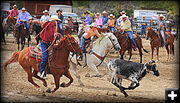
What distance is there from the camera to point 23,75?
10906 mm

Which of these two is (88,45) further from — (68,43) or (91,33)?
(68,43)

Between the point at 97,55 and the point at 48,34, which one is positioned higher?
the point at 48,34

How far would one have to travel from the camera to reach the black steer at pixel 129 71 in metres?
8.40

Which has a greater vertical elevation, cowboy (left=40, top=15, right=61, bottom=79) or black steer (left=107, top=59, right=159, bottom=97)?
cowboy (left=40, top=15, right=61, bottom=79)

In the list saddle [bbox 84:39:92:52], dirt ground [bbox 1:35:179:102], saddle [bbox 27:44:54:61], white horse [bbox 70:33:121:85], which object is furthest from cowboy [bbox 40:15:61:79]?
saddle [bbox 84:39:92:52]

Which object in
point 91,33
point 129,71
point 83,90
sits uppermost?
point 91,33

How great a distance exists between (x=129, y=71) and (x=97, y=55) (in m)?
1.86

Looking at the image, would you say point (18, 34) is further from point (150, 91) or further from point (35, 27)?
point (150, 91)

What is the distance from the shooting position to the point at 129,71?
Answer: 27.8 feet

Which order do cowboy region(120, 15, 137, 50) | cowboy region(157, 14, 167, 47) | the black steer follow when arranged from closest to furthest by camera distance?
the black steer < cowboy region(120, 15, 137, 50) < cowboy region(157, 14, 167, 47)

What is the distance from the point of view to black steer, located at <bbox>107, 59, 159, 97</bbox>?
27.6 ft

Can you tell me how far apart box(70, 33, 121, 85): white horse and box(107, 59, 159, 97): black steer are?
1093mm

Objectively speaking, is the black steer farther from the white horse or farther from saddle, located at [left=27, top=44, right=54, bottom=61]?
saddle, located at [left=27, top=44, right=54, bottom=61]

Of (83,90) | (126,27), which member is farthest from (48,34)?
(126,27)
